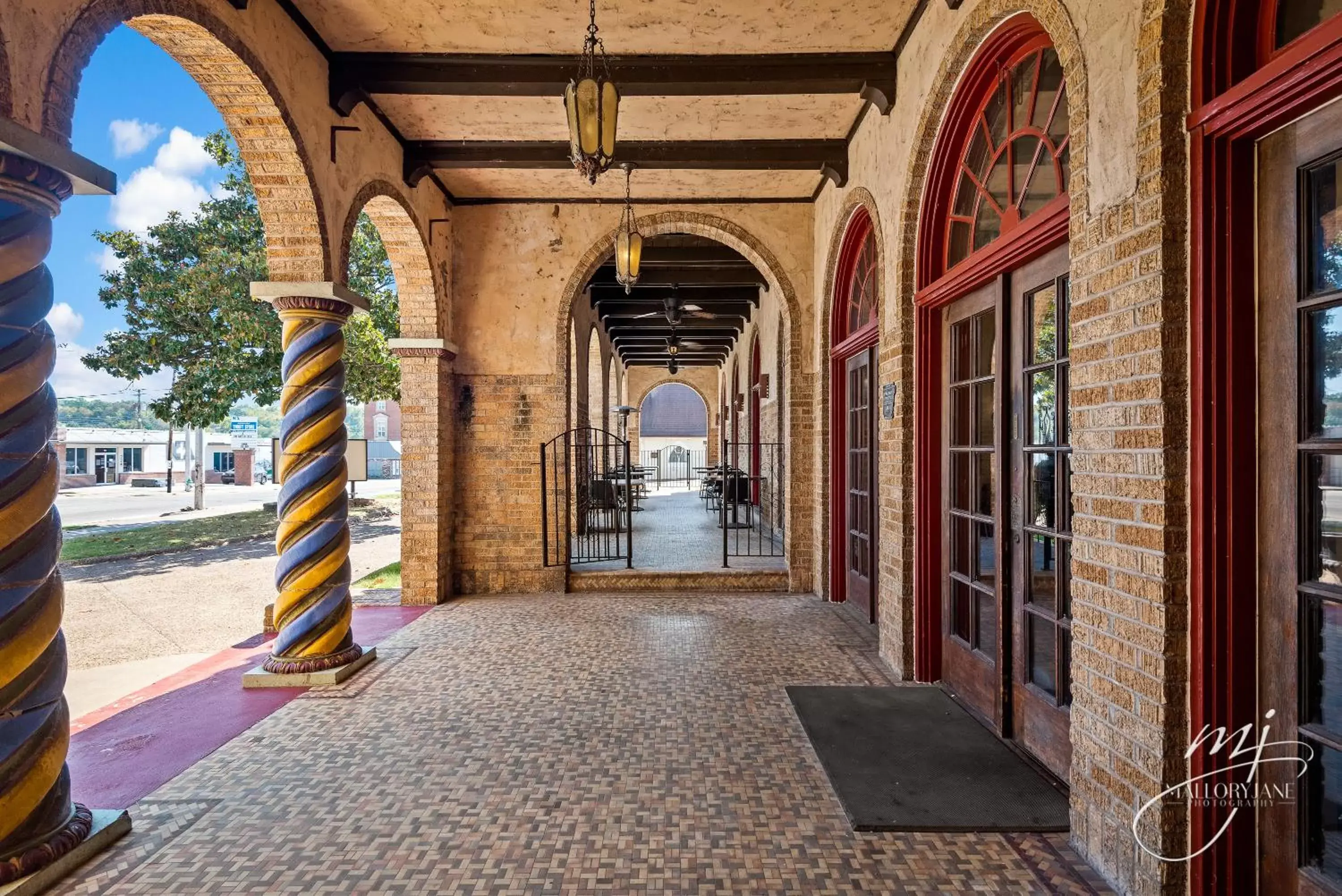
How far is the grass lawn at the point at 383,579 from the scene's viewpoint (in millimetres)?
7586

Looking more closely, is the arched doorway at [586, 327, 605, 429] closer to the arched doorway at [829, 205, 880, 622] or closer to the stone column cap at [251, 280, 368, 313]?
the arched doorway at [829, 205, 880, 622]

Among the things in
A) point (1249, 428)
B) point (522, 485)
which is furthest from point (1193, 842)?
point (522, 485)

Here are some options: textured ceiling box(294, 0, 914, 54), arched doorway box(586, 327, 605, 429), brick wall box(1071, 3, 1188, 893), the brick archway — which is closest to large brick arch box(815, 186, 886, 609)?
the brick archway

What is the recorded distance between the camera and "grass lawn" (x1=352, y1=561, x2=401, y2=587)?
7.59 m

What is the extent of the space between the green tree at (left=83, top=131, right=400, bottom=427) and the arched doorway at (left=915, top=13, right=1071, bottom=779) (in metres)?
9.92

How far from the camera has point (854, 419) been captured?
5754 mm

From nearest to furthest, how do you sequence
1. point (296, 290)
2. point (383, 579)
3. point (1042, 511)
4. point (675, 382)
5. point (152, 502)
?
point (1042, 511) < point (296, 290) < point (383, 579) < point (152, 502) < point (675, 382)

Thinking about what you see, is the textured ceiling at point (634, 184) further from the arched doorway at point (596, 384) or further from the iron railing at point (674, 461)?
the iron railing at point (674, 461)

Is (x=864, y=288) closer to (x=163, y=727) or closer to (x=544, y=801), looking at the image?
(x=544, y=801)

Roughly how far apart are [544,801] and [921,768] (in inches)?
63.8

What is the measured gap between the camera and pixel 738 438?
14883 millimetres

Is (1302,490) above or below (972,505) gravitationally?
above

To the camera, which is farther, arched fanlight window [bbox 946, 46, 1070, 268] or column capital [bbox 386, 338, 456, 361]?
column capital [bbox 386, 338, 456, 361]

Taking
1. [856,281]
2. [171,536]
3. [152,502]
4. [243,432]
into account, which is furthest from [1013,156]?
[243,432]
